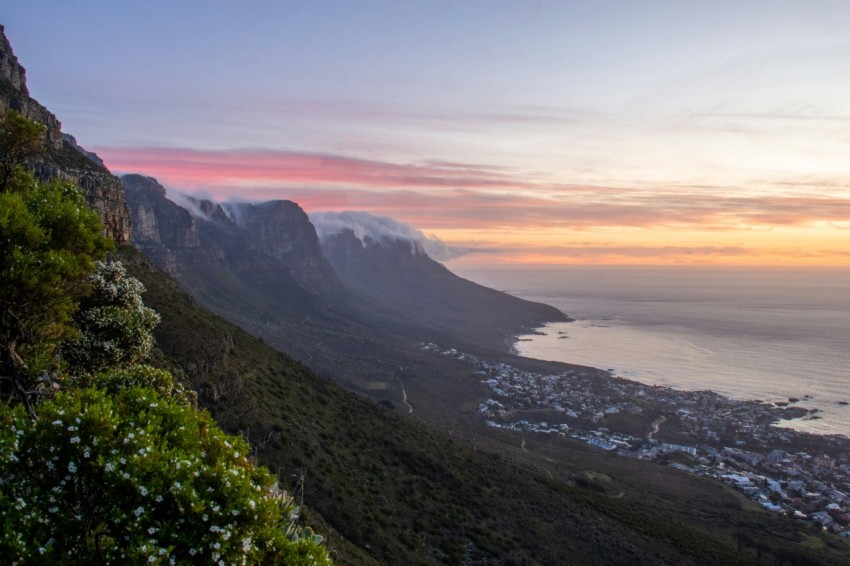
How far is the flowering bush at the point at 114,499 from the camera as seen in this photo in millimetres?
5371

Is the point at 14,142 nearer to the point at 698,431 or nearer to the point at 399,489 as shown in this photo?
the point at 399,489

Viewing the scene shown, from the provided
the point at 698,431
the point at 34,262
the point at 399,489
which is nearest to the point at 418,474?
the point at 399,489

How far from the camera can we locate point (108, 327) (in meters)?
13.2

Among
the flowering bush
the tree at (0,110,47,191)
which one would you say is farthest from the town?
the tree at (0,110,47,191)

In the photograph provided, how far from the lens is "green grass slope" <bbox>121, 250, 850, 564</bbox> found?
72.5 ft

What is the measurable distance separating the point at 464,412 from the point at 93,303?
6147cm

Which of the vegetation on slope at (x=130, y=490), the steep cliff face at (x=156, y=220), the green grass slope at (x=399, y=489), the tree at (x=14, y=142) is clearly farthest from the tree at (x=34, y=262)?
the steep cliff face at (x=156, y=220)

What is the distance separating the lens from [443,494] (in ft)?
89.2

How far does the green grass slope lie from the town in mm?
11910

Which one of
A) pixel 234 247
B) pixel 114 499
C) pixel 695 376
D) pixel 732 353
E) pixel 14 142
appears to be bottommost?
pixel 695 376

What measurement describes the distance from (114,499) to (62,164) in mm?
34981

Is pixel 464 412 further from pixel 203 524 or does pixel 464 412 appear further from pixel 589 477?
pixel 203 524

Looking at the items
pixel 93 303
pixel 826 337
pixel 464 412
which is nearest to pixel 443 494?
pixel 93 303

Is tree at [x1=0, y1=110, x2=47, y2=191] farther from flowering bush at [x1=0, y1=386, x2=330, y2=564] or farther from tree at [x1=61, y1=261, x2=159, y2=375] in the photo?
flowering bush at [x1=0, y1=386, x2=330, y2=564]
